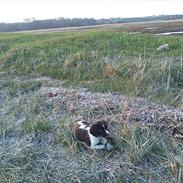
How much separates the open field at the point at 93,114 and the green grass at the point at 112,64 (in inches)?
1.1

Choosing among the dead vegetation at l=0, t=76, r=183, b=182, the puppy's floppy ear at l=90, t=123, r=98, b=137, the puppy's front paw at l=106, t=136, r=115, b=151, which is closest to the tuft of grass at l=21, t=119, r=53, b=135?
the dead vegetation at l=0, t=76, r=183, b=182

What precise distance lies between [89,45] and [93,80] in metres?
4.61

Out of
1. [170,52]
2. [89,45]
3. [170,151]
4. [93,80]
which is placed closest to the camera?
[170,151]

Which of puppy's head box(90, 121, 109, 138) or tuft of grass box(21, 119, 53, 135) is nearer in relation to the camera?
puppy's head box(90, 121, 109, 138)

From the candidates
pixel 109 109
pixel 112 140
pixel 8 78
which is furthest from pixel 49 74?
pixel 112 140

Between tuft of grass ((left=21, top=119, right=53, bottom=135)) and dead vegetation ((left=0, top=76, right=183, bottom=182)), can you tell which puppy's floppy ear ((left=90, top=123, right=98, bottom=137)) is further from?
tuft of grass ((left=21, top=119, right=53, bottom=135))

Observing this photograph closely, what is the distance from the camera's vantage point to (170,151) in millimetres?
5129

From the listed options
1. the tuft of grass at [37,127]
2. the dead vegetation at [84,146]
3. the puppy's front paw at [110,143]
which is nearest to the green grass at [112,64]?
the dead vegetation at [84,146]

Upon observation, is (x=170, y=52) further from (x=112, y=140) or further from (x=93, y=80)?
(x=112, y=140)

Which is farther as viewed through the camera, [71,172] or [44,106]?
[44,106]

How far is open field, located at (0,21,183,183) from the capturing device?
195 inches

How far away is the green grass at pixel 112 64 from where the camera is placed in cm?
814

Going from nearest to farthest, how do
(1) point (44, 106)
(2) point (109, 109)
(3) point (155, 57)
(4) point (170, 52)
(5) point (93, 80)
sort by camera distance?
1. (2) point (109, 109)
2. (1) point (44, 106)
3. (5) point (93, 80)
4. (3) point (155, 57)
5. (4) point (170, 52)

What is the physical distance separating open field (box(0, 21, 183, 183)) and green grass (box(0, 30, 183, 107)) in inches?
1.1
